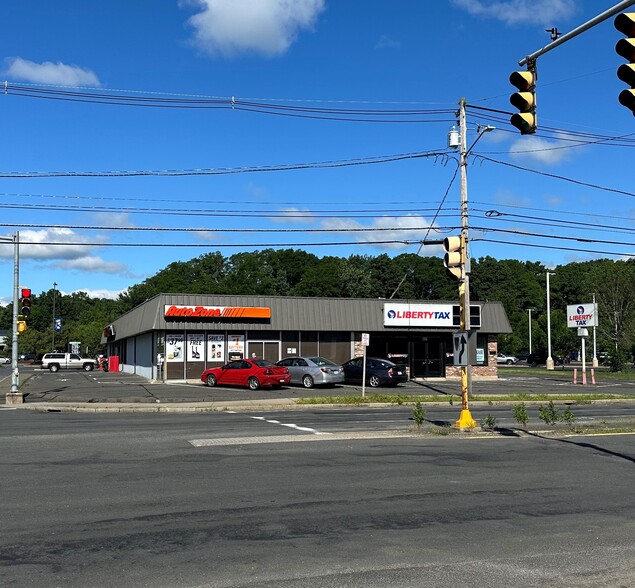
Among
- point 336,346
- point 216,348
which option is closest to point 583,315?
point 336,346

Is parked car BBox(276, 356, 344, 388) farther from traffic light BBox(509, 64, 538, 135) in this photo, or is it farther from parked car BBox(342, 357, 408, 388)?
traffic light BBox(509, 64, 538, 135)

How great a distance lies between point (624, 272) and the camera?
278 ft

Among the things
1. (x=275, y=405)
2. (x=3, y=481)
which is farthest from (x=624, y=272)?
(x=3, y=481)

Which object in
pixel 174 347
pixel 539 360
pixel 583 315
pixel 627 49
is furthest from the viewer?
pixel 539 360

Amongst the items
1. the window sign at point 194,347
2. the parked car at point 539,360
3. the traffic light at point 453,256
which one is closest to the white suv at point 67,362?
the window sign at point 194,347

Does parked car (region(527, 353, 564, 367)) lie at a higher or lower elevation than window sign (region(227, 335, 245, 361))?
lower

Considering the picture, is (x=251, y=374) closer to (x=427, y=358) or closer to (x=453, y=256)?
(x=427, y=358)

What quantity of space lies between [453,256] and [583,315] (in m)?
42.8

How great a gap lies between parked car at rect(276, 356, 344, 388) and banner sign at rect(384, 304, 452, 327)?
8.67m

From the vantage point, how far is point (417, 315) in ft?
142

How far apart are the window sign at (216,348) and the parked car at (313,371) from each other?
221 inches

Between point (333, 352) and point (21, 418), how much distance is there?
942 inches

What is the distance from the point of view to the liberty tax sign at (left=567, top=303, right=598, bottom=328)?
54.7 meters

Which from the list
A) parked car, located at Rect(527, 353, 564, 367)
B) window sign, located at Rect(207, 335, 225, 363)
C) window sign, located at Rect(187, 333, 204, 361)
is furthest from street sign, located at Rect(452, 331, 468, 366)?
parked car, located at Rect(527, 353, 564, 367)
